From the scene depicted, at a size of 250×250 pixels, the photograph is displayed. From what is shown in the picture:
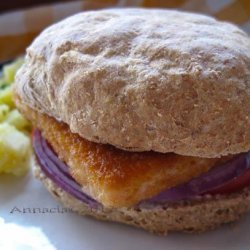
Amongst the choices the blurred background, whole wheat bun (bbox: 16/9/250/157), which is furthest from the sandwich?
the blurred background

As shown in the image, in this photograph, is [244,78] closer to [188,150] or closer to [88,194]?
[188,150]

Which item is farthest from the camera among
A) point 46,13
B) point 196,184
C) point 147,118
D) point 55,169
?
point 46,13

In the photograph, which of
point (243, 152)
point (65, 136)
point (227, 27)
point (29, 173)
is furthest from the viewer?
point (29, 173)

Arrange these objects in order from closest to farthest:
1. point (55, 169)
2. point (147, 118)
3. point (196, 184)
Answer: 1. point (147, 118)
2. point (196, 184)
3. point (55, 169)

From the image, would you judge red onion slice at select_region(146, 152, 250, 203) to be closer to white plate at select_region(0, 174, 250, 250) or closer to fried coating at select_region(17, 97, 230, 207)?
fried coating at select_region(17, 97, 230, 207)

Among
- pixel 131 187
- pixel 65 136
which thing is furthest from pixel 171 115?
pixel 65 136

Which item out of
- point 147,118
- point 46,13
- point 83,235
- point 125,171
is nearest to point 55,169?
point 83,235

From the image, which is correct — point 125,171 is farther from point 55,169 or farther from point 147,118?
point 55,169
